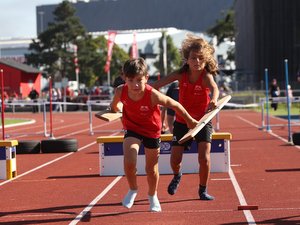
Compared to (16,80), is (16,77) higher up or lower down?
higher up

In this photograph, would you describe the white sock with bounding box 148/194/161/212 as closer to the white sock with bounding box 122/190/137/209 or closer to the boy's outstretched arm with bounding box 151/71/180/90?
the white sock with bounding box 122/190/137/209

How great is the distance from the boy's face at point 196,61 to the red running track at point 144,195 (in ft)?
5.48

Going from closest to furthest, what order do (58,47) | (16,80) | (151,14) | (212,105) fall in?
(212,105) → (16,80) → (58,47) → (151,14)

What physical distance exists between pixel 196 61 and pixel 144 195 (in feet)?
6.74

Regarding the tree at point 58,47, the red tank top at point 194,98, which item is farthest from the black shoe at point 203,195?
the tree at point 58,47

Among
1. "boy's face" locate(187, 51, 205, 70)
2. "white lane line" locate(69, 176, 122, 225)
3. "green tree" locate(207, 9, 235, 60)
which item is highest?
"green tree" locate(207, 9, 235, 60)

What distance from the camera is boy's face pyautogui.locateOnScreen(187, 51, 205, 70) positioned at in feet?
30.2

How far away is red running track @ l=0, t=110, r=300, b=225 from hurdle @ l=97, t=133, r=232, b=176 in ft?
0.85

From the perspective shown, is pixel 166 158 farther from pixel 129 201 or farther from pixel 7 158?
pixel 129 201

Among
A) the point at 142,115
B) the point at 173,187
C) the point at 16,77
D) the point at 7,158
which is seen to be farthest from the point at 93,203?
the point at 16,77

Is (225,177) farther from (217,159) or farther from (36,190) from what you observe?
(36,190)

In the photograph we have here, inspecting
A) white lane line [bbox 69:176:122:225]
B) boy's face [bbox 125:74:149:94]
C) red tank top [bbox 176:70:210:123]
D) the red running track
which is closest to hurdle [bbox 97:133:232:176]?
the red running track

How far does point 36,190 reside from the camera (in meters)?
11.2

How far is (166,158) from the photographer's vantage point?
41.9 ft
